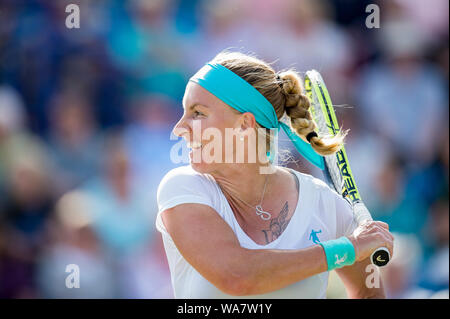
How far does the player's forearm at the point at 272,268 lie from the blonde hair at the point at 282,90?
55cm

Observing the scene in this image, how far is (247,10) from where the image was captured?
195 inches

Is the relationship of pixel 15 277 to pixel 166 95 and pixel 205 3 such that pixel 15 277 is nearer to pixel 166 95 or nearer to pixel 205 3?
pixel 166 95

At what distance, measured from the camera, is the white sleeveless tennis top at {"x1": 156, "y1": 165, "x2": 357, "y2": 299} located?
7.22 feet

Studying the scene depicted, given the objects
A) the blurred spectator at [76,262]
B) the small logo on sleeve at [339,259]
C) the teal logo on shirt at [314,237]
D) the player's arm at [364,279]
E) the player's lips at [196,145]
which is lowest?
the blurred spectator at [76,262]

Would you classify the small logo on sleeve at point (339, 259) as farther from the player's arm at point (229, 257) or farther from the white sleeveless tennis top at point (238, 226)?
the white sleeveless tennis top at point (238, 226)

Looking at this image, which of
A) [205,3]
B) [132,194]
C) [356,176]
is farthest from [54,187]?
[356,176]

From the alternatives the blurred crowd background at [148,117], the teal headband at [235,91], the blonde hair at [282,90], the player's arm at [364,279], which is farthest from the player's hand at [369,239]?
the blurred crowd background at [148,117]

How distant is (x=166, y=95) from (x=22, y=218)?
1.46 meters

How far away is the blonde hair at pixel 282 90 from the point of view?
2.41 meters

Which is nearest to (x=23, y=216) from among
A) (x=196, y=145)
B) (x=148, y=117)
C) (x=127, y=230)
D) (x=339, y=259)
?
(x=127, y=230)

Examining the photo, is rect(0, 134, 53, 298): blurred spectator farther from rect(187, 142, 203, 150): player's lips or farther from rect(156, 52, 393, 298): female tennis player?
rect(187, 142, 203, 150): player's lips

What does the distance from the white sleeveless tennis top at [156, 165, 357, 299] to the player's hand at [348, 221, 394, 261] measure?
16 cm

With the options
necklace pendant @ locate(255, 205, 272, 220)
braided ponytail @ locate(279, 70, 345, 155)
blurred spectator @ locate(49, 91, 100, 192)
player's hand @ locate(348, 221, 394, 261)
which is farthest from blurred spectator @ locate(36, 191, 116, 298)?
player's hand @ locate(348, 221, 394, 261)

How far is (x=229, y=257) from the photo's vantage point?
2082 millimetres
